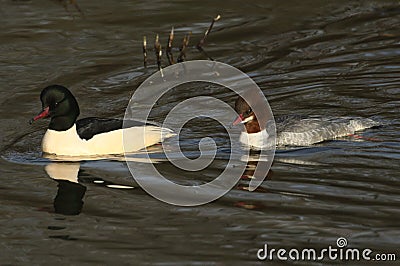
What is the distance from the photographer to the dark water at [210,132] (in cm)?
796

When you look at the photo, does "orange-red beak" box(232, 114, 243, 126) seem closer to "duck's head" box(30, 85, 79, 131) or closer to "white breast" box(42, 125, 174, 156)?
"white breast" box(42, 125, 174, 156)

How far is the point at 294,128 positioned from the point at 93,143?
90.6 inches

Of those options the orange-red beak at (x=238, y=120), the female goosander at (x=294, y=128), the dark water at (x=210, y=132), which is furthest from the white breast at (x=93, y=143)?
the female goosander at (x=294, y=128)

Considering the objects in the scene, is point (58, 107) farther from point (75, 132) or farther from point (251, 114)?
point (251, 114)

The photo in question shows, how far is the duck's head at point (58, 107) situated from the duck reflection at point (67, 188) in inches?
23.8

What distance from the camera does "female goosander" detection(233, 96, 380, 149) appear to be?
10828 millimetres

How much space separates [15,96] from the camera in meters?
12.8

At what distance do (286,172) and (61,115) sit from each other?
9.40 ft

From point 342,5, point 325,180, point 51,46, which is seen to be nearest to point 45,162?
point 325,180

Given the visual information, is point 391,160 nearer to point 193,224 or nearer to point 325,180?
point 325,180

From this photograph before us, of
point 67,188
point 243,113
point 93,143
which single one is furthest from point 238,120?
point 67,188

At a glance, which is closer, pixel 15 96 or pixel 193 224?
pixel 193 224

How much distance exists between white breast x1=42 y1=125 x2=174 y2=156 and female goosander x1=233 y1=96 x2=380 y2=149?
3.90 feet

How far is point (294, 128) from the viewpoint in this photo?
35.5ft
